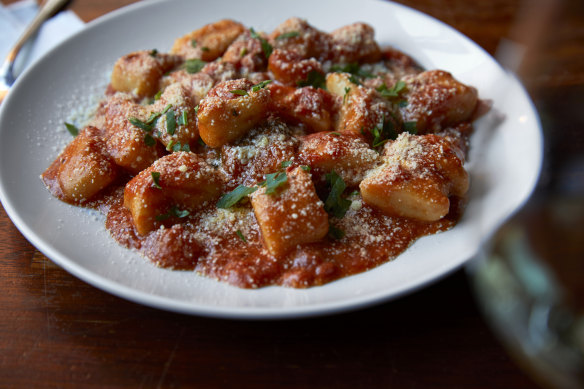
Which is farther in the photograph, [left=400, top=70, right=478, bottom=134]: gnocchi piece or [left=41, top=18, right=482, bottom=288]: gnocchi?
[left=400, top=70, right=478, bottom=134]: gnocchi piece

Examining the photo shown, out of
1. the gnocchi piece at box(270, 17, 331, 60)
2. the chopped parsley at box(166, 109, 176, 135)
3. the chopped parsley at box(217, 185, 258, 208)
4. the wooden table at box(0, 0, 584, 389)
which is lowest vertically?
the wooden table at box(0, 0, 584, 389)

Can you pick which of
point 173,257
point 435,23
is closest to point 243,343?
point 173,257

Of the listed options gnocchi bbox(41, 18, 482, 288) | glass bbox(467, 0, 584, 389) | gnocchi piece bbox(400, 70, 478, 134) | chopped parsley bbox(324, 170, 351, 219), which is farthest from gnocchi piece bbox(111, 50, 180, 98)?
glass bbox(467, 0, 584, 389)

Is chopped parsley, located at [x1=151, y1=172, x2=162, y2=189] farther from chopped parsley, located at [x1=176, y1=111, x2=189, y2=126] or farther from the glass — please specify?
the glass

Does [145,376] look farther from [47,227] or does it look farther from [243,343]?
[47,227]

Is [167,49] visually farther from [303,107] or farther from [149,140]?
[303,107]
